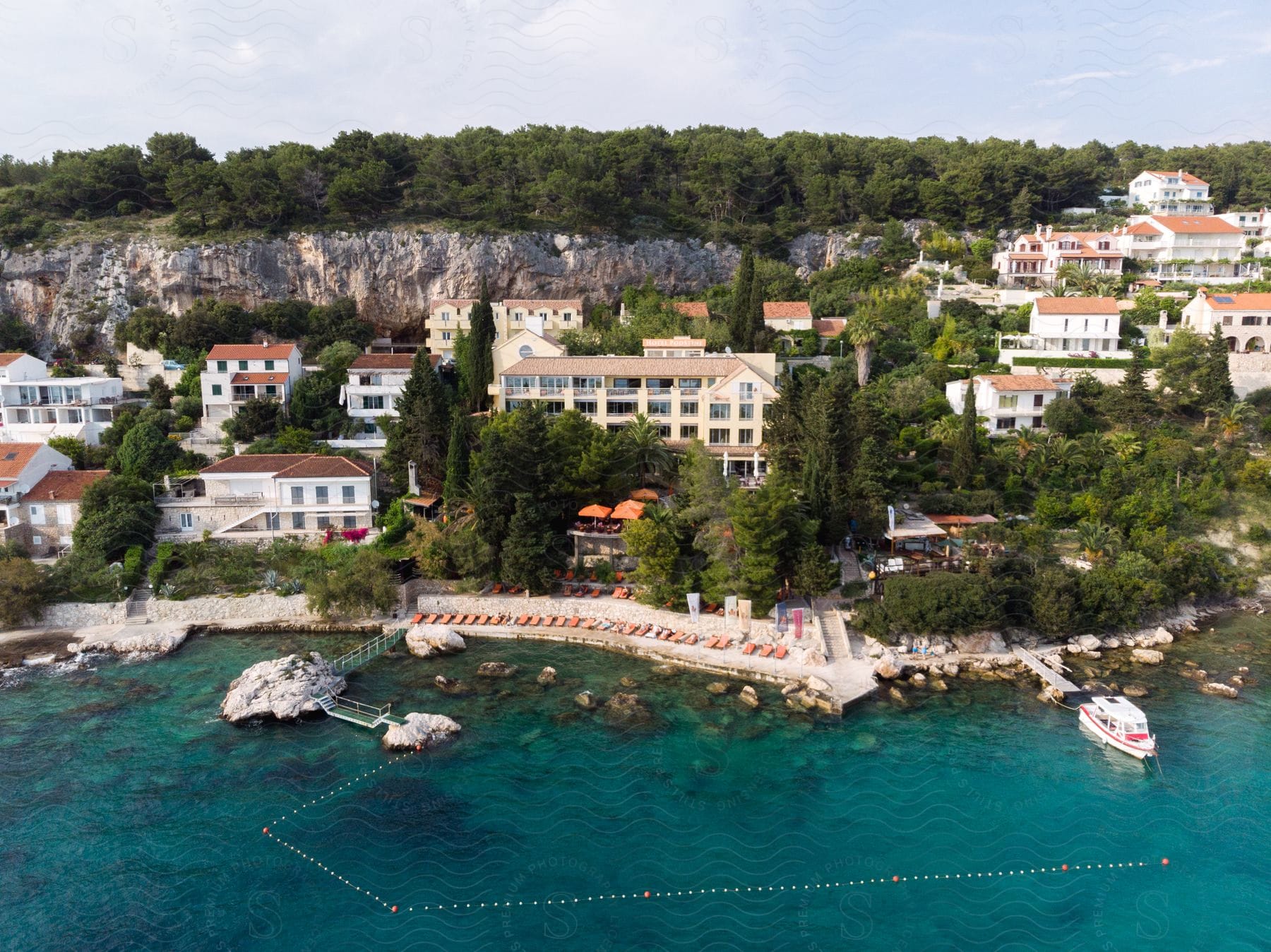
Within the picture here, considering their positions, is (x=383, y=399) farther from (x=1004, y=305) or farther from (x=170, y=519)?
(x=1004, y=305)

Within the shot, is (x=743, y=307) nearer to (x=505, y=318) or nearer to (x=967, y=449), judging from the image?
(x=967, y=449)

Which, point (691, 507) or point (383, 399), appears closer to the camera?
point (691, 507)

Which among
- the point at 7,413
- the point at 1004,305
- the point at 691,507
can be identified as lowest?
the point at 691,507

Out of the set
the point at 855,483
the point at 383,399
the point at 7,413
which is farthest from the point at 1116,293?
the point at 7,413

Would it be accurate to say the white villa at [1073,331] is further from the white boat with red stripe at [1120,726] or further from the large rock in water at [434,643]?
the large rock in water at [434,643]

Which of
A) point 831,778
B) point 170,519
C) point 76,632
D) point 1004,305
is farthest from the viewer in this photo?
point 1004,305

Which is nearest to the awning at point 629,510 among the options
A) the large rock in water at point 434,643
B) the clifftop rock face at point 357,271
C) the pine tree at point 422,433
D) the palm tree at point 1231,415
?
the large rock in water at point 434,643

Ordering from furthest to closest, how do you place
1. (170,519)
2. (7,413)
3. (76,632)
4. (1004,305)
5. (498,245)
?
(498,245) < (1004,305) < (7,413) < (170,519) < (76,632)

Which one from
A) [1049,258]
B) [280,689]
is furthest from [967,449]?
[1049,258]
